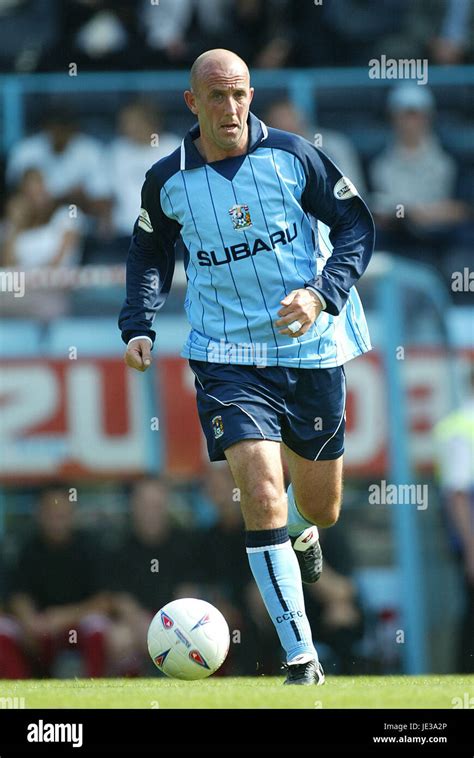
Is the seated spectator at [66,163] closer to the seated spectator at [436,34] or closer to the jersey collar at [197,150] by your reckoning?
the seated spectator at [436,34]

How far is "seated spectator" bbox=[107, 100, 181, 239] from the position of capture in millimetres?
12406

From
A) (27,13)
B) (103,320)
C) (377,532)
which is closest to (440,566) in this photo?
(377,532)

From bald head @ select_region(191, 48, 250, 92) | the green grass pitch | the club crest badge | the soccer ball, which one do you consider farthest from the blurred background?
bald head @ select_region(191, 48, 250, 92)

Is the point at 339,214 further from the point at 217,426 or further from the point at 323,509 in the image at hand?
the point at 323,509

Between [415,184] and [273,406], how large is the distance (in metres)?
7.13

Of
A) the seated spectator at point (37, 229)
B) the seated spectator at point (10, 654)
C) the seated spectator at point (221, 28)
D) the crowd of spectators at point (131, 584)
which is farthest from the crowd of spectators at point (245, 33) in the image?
the seated spectator at point (10, 654)

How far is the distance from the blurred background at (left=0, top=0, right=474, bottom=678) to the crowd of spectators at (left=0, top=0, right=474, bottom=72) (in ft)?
A: 0.13

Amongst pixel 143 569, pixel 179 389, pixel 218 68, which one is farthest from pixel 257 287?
pixel 179 389

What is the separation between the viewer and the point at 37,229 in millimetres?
12273

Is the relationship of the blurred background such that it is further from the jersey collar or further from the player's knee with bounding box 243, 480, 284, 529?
the jersey collar

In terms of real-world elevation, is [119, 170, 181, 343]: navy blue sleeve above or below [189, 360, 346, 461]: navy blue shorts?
above

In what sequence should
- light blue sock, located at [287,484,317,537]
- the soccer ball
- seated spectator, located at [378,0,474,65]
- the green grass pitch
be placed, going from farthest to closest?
seated spectator, located at [378,0,474,65] → light blue sock, located at [287,484,317,537] → the soccer ball → the green grass pitch

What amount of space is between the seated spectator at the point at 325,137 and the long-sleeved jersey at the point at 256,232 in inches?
225
